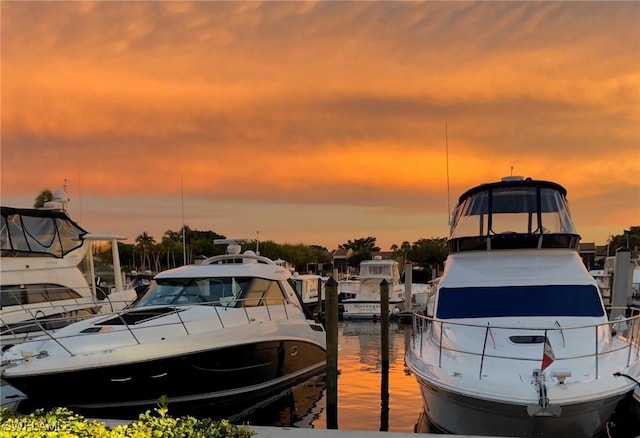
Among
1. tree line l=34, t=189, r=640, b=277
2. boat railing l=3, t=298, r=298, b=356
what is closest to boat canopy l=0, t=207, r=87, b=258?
boat railing l=3, t=298, r=298, b=356

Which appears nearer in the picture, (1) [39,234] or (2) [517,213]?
(2) [517,213]

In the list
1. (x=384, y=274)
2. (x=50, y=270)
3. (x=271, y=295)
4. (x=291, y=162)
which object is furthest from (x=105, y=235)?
(x=384, y=274)

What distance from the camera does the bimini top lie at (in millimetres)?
9273

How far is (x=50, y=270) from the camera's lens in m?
12.9

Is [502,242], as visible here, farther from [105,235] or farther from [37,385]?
[105,235]

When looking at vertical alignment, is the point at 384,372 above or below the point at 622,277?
below

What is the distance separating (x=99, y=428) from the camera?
13.4 feet

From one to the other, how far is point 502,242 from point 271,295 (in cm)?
487

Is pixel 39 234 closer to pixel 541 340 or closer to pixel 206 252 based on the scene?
pixel 541 340

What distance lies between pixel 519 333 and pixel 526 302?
72 centimetres

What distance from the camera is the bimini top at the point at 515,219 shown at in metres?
9.27

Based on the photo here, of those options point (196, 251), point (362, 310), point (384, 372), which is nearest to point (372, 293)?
point (362, 310)

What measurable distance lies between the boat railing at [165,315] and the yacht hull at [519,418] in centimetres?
439

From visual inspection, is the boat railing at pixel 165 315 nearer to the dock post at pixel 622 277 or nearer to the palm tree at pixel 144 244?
the dock post at pixel 622 277
